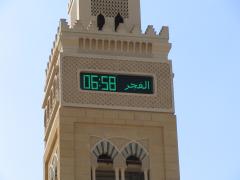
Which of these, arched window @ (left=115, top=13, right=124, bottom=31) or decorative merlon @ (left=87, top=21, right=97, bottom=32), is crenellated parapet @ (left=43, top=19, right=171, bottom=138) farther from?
arched window @ (left=115, top=13, right=124, bottom=31)

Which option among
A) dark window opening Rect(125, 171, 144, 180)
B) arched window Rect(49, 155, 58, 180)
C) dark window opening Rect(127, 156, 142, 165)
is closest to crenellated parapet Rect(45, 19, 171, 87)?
arched window Rect(49, 155, 58, 180)

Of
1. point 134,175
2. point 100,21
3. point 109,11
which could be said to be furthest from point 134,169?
point 109,11

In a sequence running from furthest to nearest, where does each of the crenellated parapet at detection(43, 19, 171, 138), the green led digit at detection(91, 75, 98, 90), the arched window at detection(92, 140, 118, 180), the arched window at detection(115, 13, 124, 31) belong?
the arched window at detection(115, 13, 124, 31) → the crenellated parapet at detection(43, 19, 171, 138) → the green led digit at detection(91, 75, 98, 90) → the arched window at detection(92, 140, 118, 180)

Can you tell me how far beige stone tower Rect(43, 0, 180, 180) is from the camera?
33438mm

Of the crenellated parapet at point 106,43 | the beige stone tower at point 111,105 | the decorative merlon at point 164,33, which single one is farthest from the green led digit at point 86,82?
the decorative merlon at point 164,33

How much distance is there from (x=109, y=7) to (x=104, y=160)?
18.8 feet

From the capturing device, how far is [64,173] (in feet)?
108

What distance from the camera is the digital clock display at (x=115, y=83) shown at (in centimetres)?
3412

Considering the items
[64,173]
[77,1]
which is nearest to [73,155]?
[64,173]

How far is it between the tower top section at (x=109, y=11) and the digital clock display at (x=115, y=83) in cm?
212

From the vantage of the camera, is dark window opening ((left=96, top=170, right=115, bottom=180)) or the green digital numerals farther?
the green digital numerals

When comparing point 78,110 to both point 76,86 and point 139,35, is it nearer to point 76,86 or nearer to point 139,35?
point 76,86

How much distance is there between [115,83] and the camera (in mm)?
34312

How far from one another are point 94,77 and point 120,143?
2.29 metres
